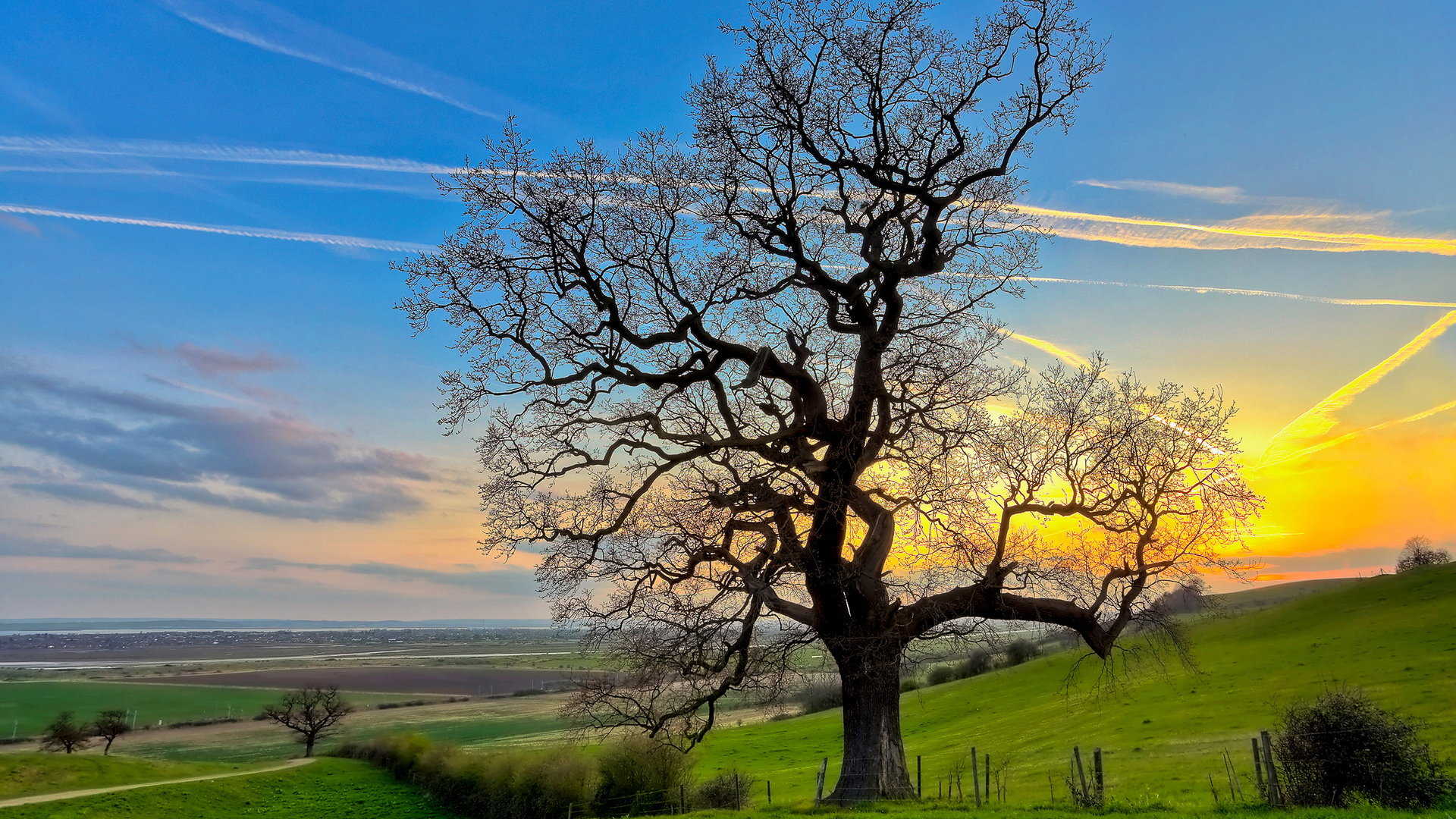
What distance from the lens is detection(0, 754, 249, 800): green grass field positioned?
139ft

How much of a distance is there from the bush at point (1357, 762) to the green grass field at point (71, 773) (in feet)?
179

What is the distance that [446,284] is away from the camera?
14.9 meters

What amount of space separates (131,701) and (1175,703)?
5018 inches

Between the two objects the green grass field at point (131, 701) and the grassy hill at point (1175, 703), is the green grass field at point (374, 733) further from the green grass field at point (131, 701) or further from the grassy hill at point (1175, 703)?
the grassy hill at point (1175, 703)

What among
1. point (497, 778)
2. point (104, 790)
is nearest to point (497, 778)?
point (497, 778)

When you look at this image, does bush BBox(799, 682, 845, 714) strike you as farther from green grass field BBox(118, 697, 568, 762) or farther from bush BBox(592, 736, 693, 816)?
bush BBox(592, 736, 693, 816)

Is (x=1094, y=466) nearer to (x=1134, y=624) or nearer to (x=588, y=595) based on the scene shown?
(x=1134, y=624)

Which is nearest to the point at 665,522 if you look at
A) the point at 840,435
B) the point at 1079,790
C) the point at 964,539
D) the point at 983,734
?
the point at 840,435

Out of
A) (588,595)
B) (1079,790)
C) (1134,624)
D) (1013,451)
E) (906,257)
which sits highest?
(906,257)

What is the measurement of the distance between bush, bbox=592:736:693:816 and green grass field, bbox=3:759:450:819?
51.7ft

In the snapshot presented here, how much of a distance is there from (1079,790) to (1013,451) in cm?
878

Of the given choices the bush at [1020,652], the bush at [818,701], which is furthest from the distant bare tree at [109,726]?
the bush at [1020,652]

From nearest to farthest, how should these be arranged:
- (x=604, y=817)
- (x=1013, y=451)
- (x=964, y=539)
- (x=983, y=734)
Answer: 1. (x=964, y=539)
2. (x=1013, y=451)
3. (x=604, y=817)
4. (x=983, y=734)

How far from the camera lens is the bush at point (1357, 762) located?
49.1 feet
